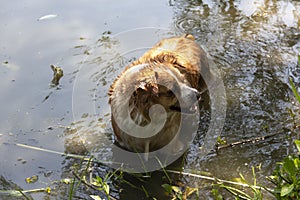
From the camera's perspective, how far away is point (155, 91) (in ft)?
10.9

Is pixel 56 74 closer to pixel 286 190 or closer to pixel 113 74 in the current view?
pixel 113 74

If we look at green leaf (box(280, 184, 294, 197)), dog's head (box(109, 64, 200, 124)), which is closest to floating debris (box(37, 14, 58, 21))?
dog's head (box(109, 64, 200, 124))

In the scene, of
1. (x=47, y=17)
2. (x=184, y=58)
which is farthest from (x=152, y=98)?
(x=47, y=17)

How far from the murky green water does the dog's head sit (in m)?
0.57

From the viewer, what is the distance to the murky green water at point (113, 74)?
371 cm

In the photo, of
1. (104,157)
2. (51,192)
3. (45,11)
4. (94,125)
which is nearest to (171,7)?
(45,11)

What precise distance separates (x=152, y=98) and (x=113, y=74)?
1.57 m

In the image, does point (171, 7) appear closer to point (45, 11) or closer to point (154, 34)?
point (154, 34)

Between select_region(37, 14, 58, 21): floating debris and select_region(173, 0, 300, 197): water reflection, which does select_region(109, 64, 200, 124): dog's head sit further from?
select_region(37, 14, 58, 21): floating debris

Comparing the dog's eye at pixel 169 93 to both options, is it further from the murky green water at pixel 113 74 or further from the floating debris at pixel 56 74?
the floating debris at pixel 56 74

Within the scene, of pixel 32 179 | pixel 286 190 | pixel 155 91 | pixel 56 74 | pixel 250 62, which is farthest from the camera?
pixel 250 62

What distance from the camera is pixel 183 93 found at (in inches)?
137

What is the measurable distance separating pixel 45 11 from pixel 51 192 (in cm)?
325

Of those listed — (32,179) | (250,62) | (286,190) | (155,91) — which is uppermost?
(155,91)
